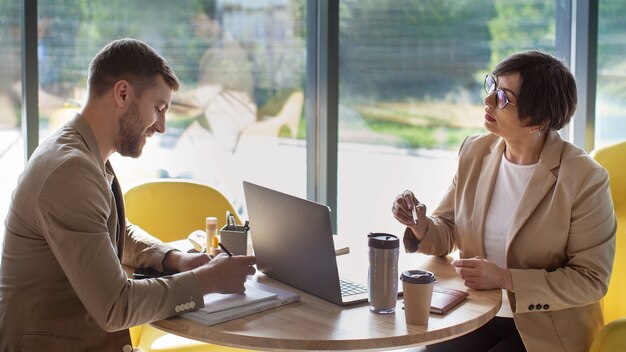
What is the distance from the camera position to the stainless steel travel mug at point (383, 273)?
74.4 inches

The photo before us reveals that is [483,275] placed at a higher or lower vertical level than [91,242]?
lower

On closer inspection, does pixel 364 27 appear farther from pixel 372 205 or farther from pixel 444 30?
pixel 372 205

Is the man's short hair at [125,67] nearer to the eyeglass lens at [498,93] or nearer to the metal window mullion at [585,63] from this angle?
the eyeglass lens at [498,93]

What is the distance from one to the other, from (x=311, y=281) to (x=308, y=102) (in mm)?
2258

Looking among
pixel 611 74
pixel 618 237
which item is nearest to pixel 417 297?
pixel 618 237

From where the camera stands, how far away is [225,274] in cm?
197

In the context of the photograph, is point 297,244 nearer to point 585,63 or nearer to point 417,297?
point 417,297

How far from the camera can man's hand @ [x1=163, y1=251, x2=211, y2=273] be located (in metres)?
2.22

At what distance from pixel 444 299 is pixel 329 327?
1.18 feet

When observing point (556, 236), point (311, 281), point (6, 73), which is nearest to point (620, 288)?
point (556, 236)

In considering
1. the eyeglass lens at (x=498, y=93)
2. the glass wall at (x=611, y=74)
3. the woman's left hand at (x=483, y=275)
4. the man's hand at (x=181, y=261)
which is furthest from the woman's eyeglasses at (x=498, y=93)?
the glass wall at (x=611, y=74)

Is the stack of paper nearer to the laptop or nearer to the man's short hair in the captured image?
the laptop

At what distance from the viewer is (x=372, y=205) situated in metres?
4.38

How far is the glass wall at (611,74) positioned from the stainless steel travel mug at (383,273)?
3030mm
